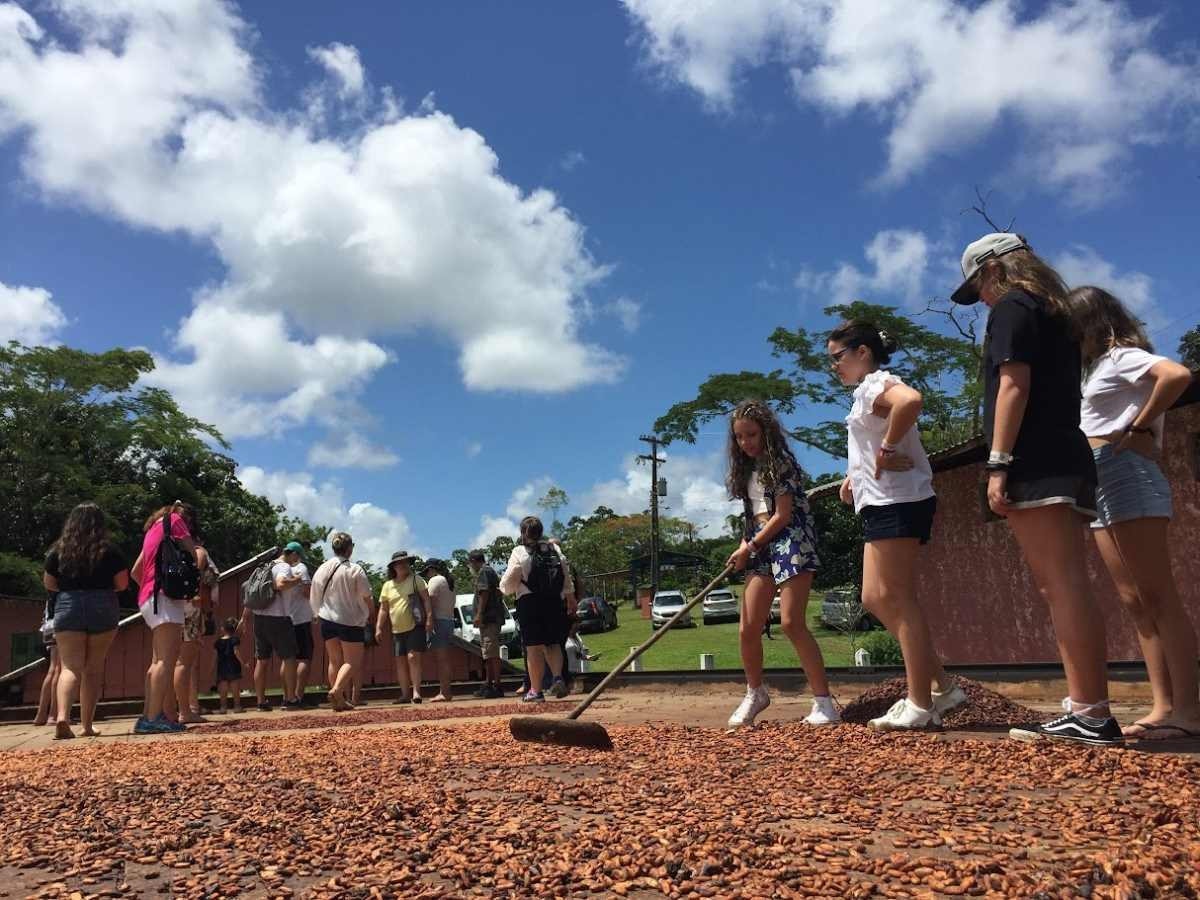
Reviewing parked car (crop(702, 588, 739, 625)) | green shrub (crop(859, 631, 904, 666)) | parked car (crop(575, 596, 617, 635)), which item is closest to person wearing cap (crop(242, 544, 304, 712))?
green shrub (crop(859, 631, 904, 666))

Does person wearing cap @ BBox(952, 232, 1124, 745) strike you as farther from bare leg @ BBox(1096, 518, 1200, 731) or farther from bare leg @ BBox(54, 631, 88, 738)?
bare leg @ BBox(54, 631, 88, 738)

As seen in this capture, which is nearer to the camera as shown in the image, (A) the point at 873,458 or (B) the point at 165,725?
(A) the point at 873,458

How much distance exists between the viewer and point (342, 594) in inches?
312

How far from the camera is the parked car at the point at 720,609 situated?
30781 mm

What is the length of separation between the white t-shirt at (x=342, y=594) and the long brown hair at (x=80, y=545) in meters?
2.26

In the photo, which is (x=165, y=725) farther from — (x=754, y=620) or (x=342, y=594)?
(x=754, y=620)

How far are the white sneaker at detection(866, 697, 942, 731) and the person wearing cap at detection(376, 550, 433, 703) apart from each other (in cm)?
602

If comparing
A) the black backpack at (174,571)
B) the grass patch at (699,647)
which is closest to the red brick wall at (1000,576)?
the grass patch at (699,647)

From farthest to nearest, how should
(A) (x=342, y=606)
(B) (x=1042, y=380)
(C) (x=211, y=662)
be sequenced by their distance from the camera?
(C) (x=211, y=662), (A) (x=342, y=606), (B) (x=1042, y=380)

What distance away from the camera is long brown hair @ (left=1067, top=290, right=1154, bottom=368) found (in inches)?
135

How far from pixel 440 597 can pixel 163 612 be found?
11.9ft

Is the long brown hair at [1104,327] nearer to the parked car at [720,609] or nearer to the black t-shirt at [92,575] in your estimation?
the black t-shirt at [92,575]

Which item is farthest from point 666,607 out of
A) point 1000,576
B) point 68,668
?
point 68,668

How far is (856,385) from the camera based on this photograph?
399 cm
